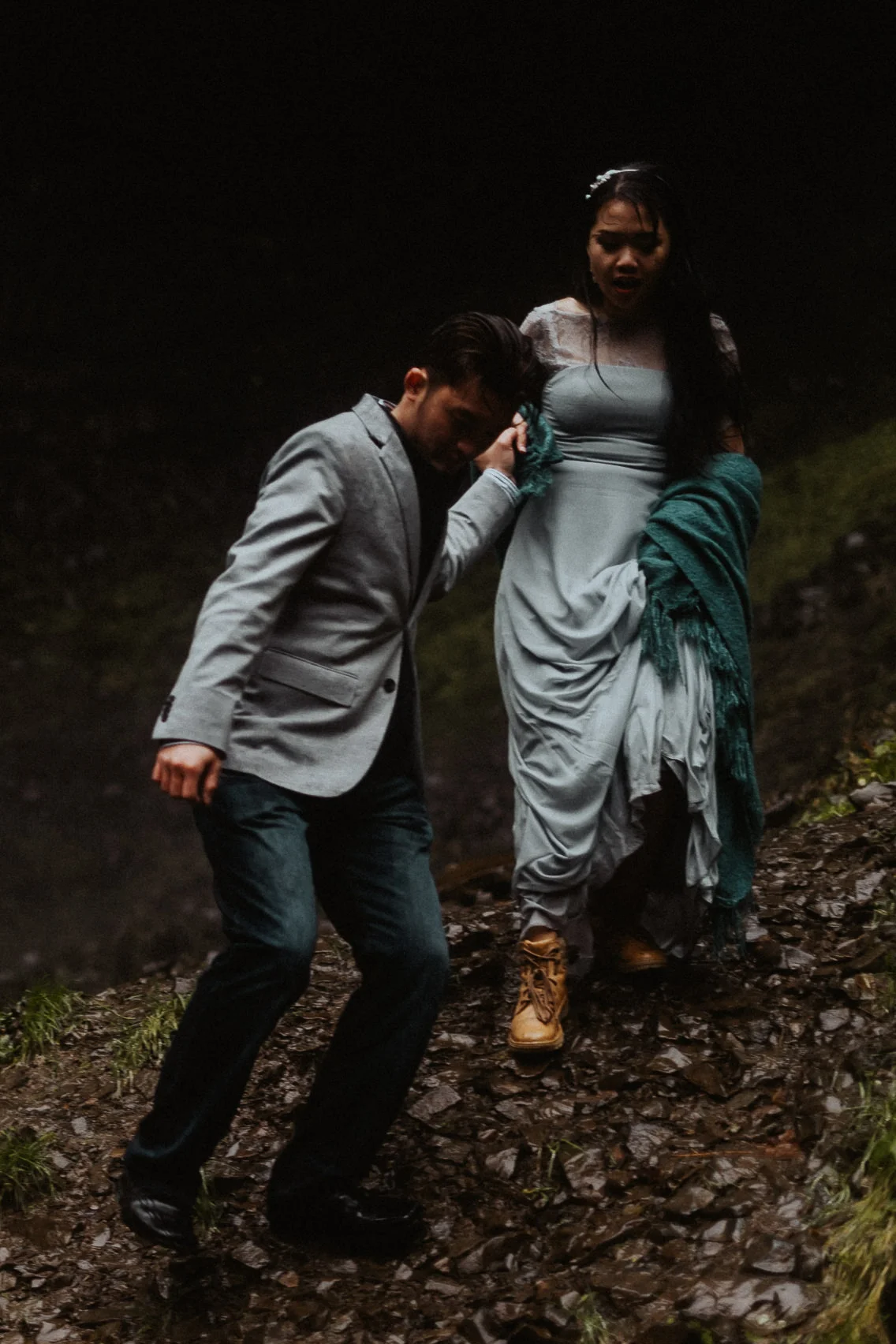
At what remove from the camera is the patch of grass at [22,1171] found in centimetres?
357

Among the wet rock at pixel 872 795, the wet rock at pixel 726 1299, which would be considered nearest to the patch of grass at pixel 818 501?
the wet rock at pixel 872 795

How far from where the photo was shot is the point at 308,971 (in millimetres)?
2707

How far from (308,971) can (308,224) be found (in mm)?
8222

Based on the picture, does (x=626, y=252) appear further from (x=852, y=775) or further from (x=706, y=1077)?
(x=852, y=775)

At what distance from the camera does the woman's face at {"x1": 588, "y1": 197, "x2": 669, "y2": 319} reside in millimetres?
3488

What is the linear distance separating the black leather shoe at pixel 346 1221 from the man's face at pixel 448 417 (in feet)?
4.99

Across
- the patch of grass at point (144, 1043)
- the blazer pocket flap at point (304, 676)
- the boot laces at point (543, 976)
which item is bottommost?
the patch of grass at point (144, 1043)

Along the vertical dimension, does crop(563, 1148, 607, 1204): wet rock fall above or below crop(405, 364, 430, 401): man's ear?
below

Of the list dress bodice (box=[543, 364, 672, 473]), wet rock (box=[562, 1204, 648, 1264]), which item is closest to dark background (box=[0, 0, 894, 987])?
dress bodice (box=[543, 364, 672, 473])

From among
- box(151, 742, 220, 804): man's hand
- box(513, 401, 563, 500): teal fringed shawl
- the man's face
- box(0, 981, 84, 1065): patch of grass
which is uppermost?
the man's face

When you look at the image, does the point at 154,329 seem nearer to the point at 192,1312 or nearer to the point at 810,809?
the point at 810,809

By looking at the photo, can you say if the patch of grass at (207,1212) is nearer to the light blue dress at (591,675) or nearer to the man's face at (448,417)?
the light blue dress at (591,675)

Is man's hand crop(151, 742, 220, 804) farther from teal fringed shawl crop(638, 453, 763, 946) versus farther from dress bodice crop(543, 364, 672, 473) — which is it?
dress bodice crop(543, 364, 672, 473)

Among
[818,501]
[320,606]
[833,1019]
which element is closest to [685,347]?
[320,606]
